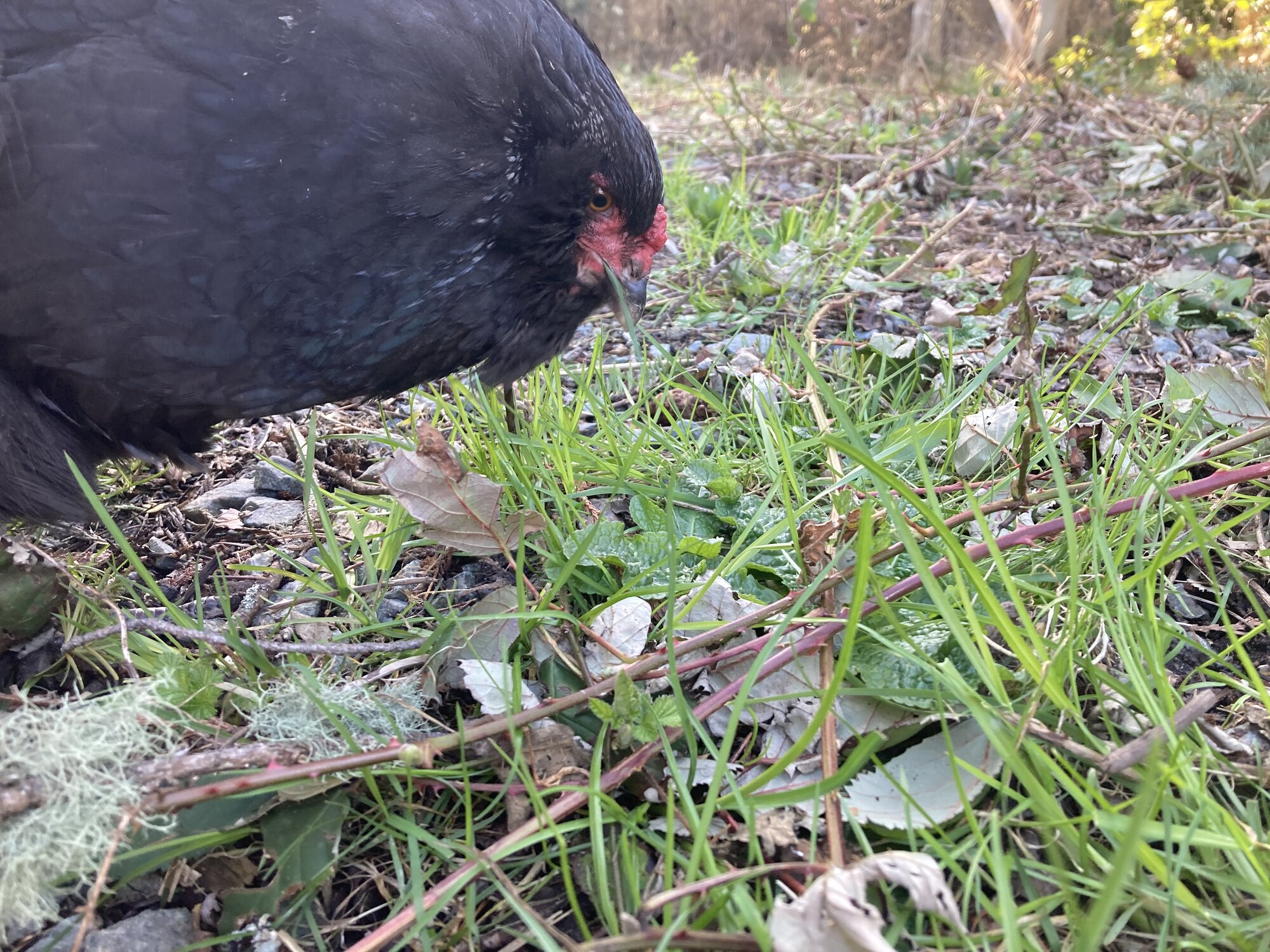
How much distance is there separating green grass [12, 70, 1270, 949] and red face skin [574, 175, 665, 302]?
0.35 m

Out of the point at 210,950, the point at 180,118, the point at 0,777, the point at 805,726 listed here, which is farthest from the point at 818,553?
the point at 180,118

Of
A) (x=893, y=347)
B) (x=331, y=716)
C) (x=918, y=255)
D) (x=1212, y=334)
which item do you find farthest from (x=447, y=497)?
(x=1212, y=334)

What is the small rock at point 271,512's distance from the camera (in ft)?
6.28

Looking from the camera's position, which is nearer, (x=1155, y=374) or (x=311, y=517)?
(x=311, y=517)

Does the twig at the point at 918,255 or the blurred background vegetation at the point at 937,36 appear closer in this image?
the twig at the point at 918,255

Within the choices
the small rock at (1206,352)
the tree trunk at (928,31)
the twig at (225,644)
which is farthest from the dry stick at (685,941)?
the tree trunk at (928,31)

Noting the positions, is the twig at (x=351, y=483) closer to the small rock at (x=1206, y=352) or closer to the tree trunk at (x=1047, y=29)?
the small rock at (x=1206, y=352)

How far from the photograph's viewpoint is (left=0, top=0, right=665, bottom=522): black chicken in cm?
135

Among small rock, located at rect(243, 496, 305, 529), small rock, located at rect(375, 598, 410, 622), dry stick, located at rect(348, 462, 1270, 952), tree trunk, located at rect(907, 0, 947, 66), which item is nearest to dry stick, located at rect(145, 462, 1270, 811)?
dry stick, located at rect(348, 462, 1270, 952)

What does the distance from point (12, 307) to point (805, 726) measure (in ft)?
4.75

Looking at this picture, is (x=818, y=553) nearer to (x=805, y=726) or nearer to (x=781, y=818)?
(x=805, y=726)

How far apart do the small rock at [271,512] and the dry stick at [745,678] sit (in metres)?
1.12

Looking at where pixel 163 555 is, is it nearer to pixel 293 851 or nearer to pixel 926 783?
pixel 293 851

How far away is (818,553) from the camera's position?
1322 mm
